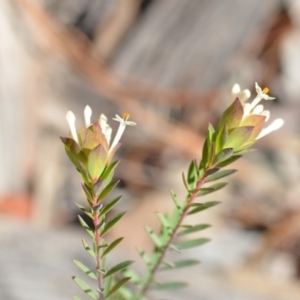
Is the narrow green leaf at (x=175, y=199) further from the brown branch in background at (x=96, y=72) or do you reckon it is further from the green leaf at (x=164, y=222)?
the brown branch in background at (x=96, y=72)

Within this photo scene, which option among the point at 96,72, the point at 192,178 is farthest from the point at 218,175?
the point at 96,72

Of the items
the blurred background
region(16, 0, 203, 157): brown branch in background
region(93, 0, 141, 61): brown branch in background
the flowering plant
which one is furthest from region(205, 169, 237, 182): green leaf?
region(93, 0, 141, 61): brown branch in background

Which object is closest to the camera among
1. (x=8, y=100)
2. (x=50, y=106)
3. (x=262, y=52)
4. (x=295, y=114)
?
(x=8, y=100)

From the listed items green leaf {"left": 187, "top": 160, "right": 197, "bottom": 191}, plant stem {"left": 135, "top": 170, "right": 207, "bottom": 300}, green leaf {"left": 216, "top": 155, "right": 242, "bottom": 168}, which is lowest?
plant stem {"left": 135, "top": 170, "right": 207, "bottom": 300}

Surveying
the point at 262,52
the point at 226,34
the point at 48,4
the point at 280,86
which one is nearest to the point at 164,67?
Answer: the point at 226,34

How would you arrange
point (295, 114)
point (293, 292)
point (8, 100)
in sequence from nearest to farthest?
1. point (293, 292)
2. point (8, 100)
3. point (295, 114)

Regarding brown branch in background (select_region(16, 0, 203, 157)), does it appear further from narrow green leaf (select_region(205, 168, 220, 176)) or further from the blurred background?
narrow green leaf (select_region(205, 168, 220, 176))

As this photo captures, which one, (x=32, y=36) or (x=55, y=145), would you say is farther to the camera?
(x=55, y=145)

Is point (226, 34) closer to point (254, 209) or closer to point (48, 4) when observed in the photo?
point (48, 4)
